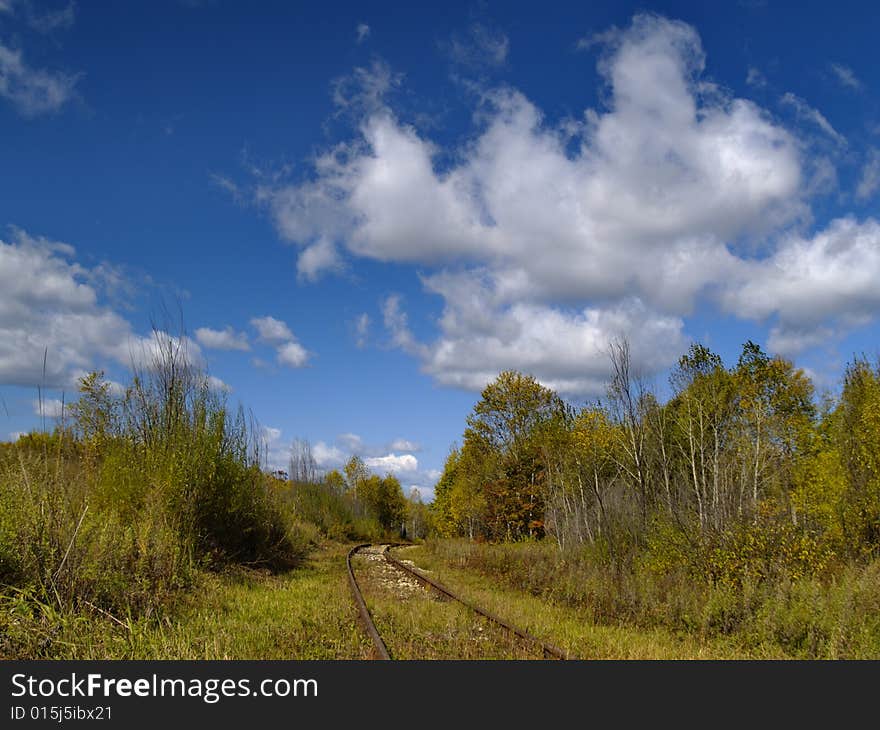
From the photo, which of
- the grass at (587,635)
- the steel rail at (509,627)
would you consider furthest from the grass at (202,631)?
the grass at (587,635)

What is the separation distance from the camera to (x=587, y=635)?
863 centimetres

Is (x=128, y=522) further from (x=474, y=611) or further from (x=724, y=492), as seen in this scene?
(x=724, y=492)

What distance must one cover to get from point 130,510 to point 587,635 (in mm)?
8891

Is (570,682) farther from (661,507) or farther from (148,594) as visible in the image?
(661,507)

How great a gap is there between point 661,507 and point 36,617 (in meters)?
12.2

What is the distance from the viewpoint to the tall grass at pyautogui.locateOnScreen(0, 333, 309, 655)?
24.9 feet

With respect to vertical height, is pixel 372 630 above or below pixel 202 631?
below

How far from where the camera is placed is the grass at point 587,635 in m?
7.59

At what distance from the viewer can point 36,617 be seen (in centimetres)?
724

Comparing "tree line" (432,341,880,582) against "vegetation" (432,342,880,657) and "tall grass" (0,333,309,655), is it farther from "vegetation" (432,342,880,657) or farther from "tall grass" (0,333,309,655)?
"tall grass" (0,333,309,655)

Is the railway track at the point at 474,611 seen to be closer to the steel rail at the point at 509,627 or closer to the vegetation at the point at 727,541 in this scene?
the steel rail at the point at 509,627

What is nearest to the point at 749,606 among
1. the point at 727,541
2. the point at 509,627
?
the point at 727,541

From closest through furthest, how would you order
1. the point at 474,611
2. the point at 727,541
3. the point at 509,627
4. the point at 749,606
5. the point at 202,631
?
the point at 202,631, the point at 509,627, the point at 749,606, the point at 474,611, the point at 727,541

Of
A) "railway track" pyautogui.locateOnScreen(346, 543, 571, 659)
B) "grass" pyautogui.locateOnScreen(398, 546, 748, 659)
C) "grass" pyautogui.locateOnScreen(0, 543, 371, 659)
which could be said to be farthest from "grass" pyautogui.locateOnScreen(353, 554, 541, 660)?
"grass" pyautogui.locateOnScreen(398, 546, 748, 659)
